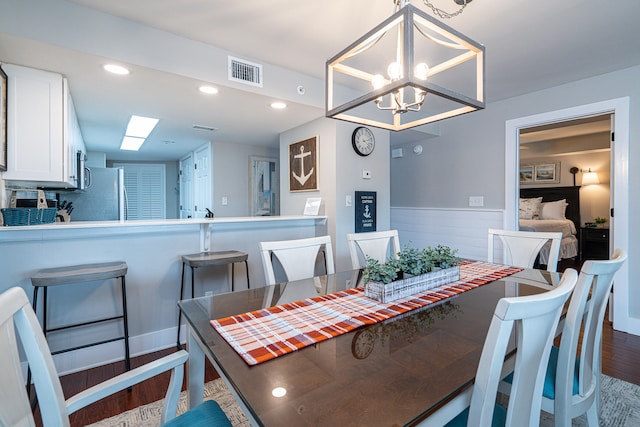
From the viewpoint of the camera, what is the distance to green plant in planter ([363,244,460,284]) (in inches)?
54.1

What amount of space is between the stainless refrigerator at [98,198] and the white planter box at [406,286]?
155 inches

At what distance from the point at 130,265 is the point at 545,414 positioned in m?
2.76

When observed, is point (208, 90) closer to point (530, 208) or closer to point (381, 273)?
point (381, 273)

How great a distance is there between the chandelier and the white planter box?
788 mm

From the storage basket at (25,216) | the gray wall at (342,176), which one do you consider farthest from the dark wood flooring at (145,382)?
the gray wall at (342,176)

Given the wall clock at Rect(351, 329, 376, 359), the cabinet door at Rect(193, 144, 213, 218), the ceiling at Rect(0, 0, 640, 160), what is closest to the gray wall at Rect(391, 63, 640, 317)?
the ceiling at Rect(0, 0, 640, 160)

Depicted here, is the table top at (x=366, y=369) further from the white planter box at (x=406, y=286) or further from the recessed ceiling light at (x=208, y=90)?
the recessed ceiling light at (x=208, y=90)

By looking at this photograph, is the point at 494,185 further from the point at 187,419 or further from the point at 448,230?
the point at 187,419

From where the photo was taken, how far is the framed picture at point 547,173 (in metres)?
6.56

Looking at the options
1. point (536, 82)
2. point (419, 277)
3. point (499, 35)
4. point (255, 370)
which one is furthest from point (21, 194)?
point (536, 82)

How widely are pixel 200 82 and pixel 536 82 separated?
10.3 feet

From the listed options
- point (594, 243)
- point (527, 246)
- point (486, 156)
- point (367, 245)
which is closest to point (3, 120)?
point (367, 245)

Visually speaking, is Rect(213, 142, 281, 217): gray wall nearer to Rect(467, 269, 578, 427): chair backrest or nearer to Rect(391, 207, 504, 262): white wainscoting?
Rect(391, 207, 504, 262): white wainscoting

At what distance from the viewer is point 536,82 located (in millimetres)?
3084
